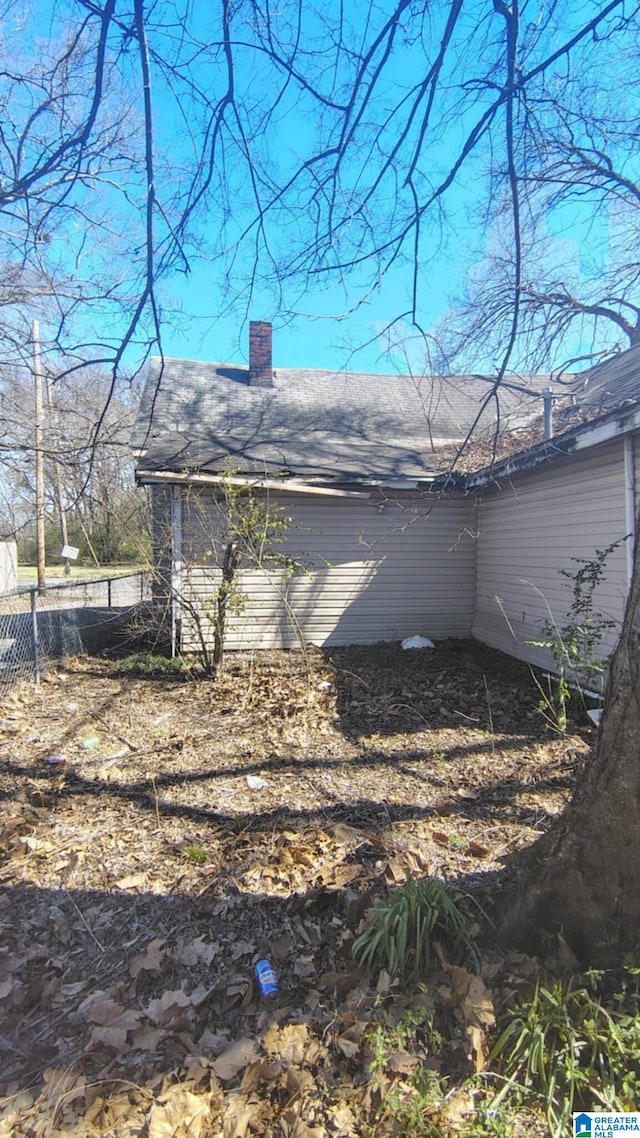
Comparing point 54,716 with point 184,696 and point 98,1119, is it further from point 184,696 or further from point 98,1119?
point 98,1119

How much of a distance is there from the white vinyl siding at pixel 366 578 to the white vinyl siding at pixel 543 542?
0.47 metres

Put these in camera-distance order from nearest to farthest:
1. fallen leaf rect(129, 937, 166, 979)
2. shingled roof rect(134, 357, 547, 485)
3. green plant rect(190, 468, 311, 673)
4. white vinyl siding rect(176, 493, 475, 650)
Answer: fallen leaf rect(129, 937, 166, 979), green plant rect(190, 468, 311, 673), shingled roof rect(134, 357, 547, 485), white vinyl siding rect(176, 493, 475, 650)

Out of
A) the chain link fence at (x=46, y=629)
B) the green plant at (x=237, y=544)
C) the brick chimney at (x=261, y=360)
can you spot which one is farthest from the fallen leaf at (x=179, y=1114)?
the brick chimney at (x=261, y=360)

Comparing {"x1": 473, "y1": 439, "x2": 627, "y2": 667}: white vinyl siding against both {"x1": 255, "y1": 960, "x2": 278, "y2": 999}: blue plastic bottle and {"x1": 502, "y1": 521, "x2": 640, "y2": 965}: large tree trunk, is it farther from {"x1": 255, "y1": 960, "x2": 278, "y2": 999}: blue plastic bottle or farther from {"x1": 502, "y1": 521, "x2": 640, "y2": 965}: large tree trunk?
{"x1": 255, "y1": 960, "x2": 278, "y2": 999}: blue plastic bottle

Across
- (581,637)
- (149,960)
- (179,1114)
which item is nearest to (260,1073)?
(179,1114)

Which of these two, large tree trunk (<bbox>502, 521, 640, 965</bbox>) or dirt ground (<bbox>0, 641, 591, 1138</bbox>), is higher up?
large tree trunk (<bbox>502, 521, 640, 965</bbox>)

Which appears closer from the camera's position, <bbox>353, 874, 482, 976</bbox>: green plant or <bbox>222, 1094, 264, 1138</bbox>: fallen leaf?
<bbox>222, 1094, 264, 1138</bbox>: fallen leaf

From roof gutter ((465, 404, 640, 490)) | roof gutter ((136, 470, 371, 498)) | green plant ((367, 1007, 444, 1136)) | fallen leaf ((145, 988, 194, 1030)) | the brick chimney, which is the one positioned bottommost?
fallen leaf ((145, 988, 194, 1030))

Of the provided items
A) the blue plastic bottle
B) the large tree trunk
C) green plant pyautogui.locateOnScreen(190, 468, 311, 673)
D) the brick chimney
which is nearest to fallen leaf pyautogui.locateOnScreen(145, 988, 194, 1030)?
the blue plastic bottle

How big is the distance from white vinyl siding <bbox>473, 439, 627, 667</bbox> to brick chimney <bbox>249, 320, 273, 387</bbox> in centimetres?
541

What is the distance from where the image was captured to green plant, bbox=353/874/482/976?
A: 198cm

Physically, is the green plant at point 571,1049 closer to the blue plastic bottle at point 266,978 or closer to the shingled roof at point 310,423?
the blue plastic bottle at point 266,978

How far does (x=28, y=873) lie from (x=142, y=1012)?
1295 mm

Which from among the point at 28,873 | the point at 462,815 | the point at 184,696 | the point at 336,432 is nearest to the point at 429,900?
the point at 462,815
